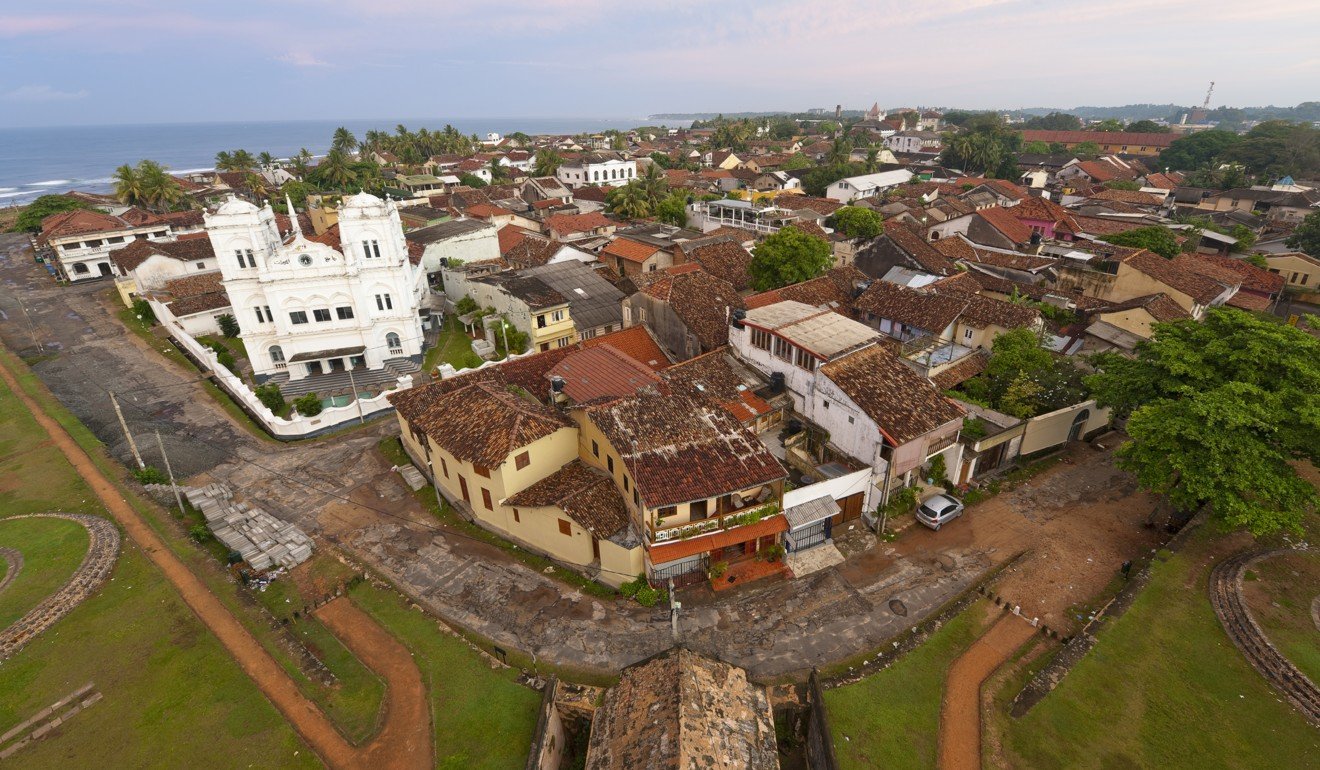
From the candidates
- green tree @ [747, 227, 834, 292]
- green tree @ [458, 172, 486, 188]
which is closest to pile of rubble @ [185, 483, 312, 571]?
green tree @ [747, 227, 834, 292]

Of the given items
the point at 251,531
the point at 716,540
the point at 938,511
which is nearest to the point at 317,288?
the point at 251,531

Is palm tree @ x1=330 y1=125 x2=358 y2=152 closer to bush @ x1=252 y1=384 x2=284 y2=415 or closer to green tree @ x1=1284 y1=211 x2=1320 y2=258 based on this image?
bush @ x1=252 y1=384 x2=284 y2=415

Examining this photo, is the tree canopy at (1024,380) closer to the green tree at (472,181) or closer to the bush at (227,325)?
the bush at (227,325)

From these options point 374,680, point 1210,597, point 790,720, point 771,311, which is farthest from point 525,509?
point 1210,597

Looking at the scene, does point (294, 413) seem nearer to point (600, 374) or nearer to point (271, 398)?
point (271, 398)

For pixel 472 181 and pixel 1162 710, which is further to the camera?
pixel 472 181

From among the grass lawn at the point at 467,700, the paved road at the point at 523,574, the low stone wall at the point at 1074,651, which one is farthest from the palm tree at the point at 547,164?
the low stone wall at the point at 1074,651
